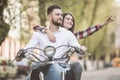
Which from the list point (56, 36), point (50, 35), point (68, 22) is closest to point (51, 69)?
point (50, 35)

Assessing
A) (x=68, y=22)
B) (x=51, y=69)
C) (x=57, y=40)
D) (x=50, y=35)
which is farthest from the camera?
(x=68, y=22)

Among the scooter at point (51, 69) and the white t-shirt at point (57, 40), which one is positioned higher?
the white t-shirt at point (57, 40)

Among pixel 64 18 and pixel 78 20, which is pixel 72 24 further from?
pixel 78 20

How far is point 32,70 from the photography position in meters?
6.25

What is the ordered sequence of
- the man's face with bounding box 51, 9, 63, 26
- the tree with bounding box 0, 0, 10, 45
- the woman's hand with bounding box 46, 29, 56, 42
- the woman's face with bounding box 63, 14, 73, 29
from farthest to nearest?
the tree with bounding box 0, 0, 10, 45
the woman's face with bounding box 63, 14, 73, 29
the man's face with bounding box 51, 9, 63, 26
the woman's hand with bounding box 46, 29, 56, 42

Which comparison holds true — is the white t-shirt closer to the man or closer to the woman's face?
the man

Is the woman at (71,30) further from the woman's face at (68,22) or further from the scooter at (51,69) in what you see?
the scooter at (51,69)

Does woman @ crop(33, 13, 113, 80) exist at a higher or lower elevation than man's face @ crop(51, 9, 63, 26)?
lower

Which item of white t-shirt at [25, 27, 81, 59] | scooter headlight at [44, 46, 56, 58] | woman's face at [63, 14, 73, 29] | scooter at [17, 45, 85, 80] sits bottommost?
scooter at [17, 45, 85, 80]

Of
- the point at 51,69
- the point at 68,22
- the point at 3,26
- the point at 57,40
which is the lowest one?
the point at 51,69

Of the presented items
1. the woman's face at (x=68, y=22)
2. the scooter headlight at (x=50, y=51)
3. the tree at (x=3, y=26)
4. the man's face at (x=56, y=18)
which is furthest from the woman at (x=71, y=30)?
the tree at (x=3, y=26)

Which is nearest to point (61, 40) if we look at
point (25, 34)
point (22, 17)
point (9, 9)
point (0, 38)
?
point (0, 38)

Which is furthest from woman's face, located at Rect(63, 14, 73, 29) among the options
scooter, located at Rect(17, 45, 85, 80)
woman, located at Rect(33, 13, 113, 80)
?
scooter, located at Rect(17, 45, 85, 80)

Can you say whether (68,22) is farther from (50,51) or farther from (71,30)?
(50,51)
